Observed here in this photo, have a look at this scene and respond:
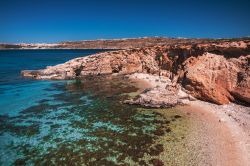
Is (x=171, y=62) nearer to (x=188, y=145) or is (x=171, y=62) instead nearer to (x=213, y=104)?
(x=213, y=104)

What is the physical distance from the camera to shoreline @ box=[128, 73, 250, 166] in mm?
18391

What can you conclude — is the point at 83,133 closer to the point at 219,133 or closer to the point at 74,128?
the point at 74,128

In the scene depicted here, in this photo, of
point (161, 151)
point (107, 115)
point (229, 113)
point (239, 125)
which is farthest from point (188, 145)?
point (107, 115)

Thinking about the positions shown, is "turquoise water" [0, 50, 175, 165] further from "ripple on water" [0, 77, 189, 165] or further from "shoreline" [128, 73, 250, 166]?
"shoreline" [128, 73, 250, 166]

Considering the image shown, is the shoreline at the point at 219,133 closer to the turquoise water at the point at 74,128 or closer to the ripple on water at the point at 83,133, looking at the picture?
the ripple on water at the point at 83,133

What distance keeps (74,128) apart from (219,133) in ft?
45.3

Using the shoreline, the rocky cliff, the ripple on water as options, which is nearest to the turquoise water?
the ripple on water

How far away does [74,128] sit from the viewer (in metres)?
25.3

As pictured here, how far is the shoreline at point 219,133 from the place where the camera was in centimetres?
1839

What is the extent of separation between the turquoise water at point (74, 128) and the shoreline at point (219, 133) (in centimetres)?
370

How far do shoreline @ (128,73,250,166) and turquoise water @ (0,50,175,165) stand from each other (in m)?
3.70

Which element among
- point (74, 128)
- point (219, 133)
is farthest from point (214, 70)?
point (74, 128)

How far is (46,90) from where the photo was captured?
4453 centimetres

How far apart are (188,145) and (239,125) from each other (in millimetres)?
6635
